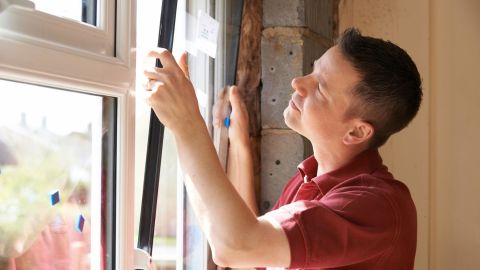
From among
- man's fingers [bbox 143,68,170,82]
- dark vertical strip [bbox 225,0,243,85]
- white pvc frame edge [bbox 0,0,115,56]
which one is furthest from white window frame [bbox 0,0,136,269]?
dark vertical strip [bbox 225,0,243,85]

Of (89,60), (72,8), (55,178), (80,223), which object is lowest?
(80,223)

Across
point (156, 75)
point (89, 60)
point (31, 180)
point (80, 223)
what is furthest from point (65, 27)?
point (80, 223)

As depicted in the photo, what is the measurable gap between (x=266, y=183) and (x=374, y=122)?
60cm

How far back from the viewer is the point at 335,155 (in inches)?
58.1

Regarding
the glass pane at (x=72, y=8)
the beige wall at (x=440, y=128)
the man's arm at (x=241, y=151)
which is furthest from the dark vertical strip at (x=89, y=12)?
the beige wall at (x=440, y=128)

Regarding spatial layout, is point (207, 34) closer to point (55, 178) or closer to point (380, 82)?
point (380, 82)

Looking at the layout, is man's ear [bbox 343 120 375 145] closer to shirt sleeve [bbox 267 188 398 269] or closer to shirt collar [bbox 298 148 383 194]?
shirt collar [bbox 298 148 383 194]

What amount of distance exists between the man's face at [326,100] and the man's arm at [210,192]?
13.0 inches

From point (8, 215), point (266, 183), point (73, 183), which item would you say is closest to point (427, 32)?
point (266, 183)

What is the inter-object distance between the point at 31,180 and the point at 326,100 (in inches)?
26.8

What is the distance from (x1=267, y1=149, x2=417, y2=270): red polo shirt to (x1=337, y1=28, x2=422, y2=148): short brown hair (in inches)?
4.8

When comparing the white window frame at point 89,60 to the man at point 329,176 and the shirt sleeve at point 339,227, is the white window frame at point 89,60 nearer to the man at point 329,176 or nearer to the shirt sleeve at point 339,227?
the man at point 329,176

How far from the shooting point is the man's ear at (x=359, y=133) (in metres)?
1.42

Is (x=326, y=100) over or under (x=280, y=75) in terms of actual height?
under
